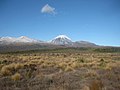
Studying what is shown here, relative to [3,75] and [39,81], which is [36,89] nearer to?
[39,81]

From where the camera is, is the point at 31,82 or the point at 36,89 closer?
the point at 36,89

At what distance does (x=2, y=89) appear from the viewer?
11203 mm

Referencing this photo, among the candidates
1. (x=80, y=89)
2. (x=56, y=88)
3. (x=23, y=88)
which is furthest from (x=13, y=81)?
(x=80, y=89)

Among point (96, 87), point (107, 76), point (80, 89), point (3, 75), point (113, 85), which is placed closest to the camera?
point (96, 87)

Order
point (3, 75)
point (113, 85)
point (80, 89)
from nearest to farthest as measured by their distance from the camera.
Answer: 1. point (80, 89)
2. point (113, 85)
3. point (3, 75)

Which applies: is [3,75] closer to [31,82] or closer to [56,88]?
[31,82]

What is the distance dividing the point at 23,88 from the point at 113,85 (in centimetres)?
497

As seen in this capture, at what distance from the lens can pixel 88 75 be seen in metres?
14.8

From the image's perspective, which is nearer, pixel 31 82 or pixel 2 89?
pixel 2 89

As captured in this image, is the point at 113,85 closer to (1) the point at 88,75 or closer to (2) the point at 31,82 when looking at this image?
(1) the point at 88,75

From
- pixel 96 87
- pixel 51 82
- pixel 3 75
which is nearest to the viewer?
pixel 96 87

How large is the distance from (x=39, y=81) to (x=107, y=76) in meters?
4.78

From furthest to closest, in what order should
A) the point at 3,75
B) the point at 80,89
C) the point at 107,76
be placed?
the point at 3,75 < the point at 107,76 < the point at 80,89

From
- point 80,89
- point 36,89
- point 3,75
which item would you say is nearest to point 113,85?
point 80,89
